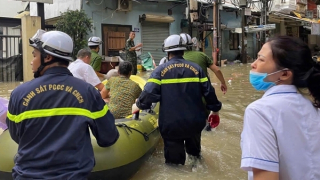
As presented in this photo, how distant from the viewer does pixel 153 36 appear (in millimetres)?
17922

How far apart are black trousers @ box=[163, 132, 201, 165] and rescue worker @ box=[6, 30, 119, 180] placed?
6.12ft

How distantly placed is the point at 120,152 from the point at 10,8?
21386mm

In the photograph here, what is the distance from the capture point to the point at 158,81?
3664 millimetres

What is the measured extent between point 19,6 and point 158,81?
2114 centimetres

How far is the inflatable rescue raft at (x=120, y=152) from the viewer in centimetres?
321

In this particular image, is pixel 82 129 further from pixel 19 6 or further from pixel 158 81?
pixel 19 6

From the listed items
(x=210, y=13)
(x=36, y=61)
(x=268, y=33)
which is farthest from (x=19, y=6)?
(x=36, y=61)

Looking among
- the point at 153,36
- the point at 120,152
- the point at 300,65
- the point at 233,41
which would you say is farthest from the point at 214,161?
the point at 233,41

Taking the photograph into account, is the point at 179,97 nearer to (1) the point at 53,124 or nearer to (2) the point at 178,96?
(2) the point at 178,96

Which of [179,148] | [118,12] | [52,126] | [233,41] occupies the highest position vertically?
[118,12]

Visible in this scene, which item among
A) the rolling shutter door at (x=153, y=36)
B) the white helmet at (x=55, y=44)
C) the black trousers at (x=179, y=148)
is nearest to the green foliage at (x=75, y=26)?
the rolling shutter door at (x=153, y=36)

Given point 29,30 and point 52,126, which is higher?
point 29,30

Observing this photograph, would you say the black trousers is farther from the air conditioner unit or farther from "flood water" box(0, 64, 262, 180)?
the air conditioner unit

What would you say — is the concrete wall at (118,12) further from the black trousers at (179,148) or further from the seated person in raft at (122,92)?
the black trousers at (179,148)
